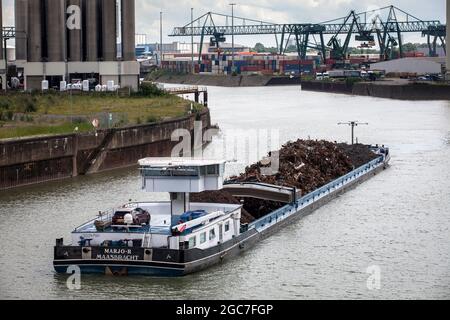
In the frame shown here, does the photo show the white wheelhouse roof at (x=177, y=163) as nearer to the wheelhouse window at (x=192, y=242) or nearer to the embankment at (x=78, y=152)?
the wheelhouse window at (x=192, y=242)

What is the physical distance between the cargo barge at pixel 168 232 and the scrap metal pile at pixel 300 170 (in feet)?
3.84

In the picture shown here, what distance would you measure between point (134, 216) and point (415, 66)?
286ft

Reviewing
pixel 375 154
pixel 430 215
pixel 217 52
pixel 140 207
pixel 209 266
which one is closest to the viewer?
pixel 209 266

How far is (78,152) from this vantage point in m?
31.9

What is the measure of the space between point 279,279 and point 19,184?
12500 mm

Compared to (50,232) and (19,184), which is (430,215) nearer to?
(50,232)

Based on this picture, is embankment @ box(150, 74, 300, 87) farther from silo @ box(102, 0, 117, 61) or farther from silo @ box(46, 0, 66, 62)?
silo @ box(46, 0, 66, 62)

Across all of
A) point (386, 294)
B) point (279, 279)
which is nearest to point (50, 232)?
point (279, 279)

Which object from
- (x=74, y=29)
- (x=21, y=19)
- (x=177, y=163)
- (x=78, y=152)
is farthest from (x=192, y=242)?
(x=21, y=19)

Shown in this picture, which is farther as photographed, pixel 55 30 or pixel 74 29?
pixel 74 29

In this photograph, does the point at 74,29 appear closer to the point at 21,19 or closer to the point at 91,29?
the point at 91,29

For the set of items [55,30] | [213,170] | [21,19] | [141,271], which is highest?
[21,19]

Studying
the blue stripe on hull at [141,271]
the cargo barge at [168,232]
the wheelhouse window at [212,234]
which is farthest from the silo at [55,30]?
the blue stripe on hull at [141,271]
